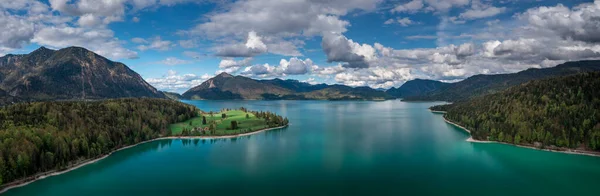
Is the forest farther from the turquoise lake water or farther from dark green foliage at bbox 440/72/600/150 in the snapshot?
dark green foliage at bbox 440/72/600/150

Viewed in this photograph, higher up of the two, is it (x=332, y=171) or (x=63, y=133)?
(x=63, y=133)

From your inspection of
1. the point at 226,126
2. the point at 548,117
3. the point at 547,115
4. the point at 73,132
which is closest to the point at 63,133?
the point at 73,132

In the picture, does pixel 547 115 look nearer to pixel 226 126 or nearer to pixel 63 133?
pixel 226 126

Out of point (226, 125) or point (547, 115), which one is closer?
point (547, 115)

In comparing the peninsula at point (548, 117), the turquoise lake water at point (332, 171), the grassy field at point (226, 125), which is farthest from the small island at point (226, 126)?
the peninsula at point (548, 117)

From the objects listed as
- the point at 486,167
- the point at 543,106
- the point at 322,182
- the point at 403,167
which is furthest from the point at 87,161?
the point at 543,106

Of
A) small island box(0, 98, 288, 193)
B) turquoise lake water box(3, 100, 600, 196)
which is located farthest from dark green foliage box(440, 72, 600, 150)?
small island box(0, 98, 288, 193)

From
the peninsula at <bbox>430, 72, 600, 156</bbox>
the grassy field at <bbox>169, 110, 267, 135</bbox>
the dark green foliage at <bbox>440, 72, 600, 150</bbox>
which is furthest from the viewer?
the grassy field at <bbox>169, 110, 267, 135</bbox>
